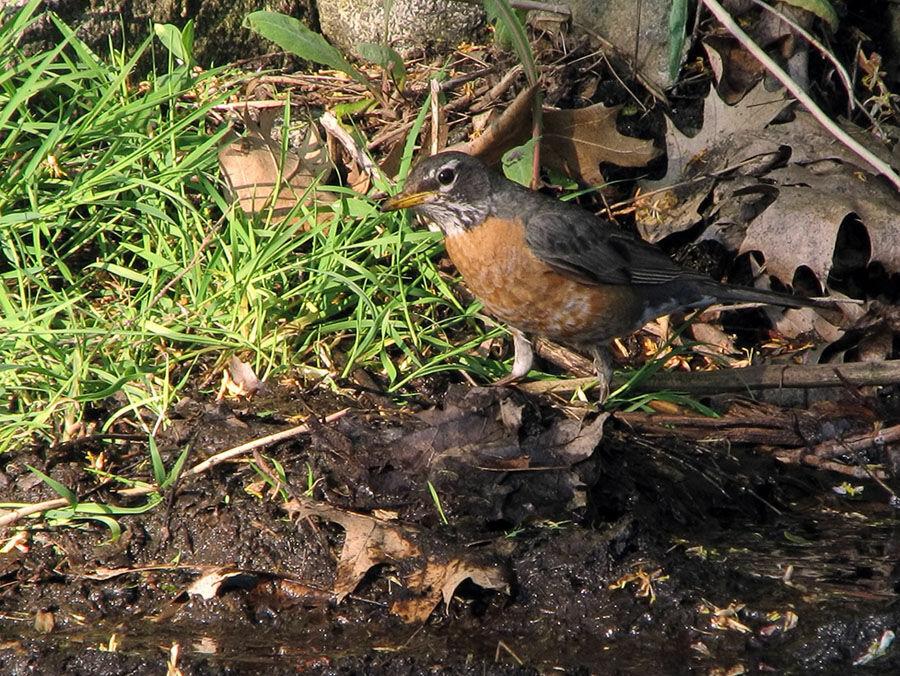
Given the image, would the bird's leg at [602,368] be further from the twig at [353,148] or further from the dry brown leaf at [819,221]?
the twig at [353,148]

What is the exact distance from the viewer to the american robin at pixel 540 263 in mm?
4609

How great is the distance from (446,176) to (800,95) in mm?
1905

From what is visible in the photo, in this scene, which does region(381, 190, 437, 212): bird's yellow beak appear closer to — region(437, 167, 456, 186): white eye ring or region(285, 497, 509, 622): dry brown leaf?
region(437, 167, 456, 186): white eye ring

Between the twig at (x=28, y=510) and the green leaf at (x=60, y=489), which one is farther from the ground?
the green leaf at (x=60, y=489)

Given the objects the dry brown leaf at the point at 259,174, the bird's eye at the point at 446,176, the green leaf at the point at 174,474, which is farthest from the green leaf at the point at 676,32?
the green leaf at the point at 174,474

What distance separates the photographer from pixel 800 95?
211 inches

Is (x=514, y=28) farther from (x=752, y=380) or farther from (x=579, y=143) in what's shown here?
(x=752, y=380)

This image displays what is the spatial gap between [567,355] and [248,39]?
2622 mm

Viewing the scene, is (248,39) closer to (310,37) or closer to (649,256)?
(310,37)

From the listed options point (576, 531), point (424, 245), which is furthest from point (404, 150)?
point (576, 531)

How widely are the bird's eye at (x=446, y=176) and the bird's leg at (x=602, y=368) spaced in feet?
3.20

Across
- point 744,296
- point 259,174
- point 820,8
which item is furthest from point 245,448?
point 820,8

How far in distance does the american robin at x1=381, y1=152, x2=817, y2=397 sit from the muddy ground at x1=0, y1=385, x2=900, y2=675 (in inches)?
23.4

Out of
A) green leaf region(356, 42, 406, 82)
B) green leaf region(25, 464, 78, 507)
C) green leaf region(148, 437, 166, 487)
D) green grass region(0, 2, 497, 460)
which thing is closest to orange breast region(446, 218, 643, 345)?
green grass region(0, 2, 497, 460)
